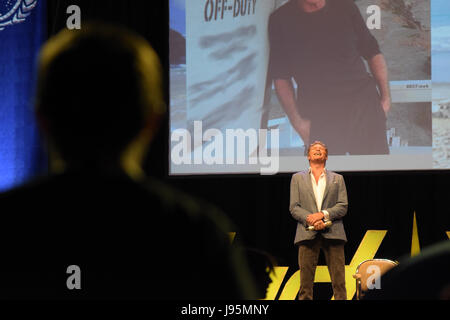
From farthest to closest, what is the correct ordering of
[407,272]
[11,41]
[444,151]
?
[11,41] → [444,151] → [407,272]

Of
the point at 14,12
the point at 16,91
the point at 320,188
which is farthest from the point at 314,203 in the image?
the point at 14,12

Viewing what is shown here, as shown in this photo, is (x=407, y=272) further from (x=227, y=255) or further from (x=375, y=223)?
(x=375, y=223)

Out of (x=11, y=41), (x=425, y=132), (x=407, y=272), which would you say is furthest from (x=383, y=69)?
(x=407, y=272)

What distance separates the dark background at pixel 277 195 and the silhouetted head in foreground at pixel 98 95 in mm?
4645

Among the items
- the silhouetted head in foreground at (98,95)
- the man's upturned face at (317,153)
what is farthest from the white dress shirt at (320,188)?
the silhouetted head in foreground at (98,95)

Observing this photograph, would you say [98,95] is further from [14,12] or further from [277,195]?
[14,12]

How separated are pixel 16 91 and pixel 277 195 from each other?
2649 millimetres

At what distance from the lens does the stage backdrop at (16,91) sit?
5656 millimetres

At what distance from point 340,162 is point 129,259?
192 inches

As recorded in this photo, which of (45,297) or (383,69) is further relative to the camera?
(383,69)

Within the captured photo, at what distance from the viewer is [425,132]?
5.25m

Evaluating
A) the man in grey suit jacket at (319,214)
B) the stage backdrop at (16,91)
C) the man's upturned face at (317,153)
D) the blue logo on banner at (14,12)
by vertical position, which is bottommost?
the man in grey suit jacket at (319,214)

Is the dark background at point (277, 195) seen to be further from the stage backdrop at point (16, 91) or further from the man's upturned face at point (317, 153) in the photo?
the man's upturned face at point (317, 153)

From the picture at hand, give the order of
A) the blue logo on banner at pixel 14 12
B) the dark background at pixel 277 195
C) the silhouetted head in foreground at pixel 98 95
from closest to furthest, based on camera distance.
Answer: the silhouetted head in foreground at pixel 98 95, the dark background at pixel 277 195, the blue logo on banner at pixel 14 12
